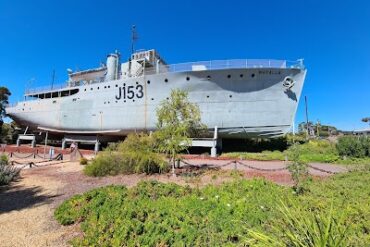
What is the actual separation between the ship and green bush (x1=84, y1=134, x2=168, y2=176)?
6.94 m

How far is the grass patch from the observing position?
4.70m

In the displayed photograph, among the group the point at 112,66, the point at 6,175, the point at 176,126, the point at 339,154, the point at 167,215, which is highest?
the point at 112,66

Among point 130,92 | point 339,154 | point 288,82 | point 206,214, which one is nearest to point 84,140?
point 130,92

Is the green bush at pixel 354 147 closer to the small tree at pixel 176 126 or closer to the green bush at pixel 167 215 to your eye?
the small tree at pixel 176 126

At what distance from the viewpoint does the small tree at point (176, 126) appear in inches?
519

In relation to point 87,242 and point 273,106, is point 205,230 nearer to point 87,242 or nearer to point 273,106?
point 87,242

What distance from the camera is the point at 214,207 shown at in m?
6.47

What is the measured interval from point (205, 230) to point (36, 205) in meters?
6.62

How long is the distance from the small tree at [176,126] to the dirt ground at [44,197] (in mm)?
1607

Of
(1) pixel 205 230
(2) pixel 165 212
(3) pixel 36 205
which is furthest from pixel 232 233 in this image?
(3) pixel 36 205

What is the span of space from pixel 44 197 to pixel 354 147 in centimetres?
2273

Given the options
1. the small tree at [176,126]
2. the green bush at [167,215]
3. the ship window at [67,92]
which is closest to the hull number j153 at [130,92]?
the ship window at [67,92]

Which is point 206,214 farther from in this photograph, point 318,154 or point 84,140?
point 84,140

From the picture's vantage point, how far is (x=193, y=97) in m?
22.0
